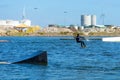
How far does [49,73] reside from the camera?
37.5 metres

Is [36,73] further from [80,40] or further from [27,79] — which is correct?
[80,40]

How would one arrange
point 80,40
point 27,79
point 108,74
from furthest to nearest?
point 80,40
point 108,74
point 27,79

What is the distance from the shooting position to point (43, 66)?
42.8 metres

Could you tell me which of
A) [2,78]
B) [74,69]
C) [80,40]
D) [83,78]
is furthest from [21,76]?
[80,40]

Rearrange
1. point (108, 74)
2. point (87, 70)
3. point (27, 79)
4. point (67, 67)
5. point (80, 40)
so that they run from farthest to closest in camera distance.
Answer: point (80, 40) → point (67, 67) → point (87, 70) → point (108, 74) → point (27, 79)

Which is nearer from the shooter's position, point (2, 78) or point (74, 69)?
point (2, 78)

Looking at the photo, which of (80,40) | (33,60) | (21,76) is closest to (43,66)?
(33,60)

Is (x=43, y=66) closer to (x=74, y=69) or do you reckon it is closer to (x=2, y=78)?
(x=74, y=69)

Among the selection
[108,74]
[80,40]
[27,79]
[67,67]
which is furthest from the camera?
[80,40]

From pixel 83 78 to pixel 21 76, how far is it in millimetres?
4314

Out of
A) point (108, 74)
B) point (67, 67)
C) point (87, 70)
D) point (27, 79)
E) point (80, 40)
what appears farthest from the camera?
point (80, 40)

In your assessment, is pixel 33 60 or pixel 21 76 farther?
pixel 33 60

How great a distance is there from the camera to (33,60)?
43156 millimetres

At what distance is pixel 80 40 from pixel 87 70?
6172 millimetres
